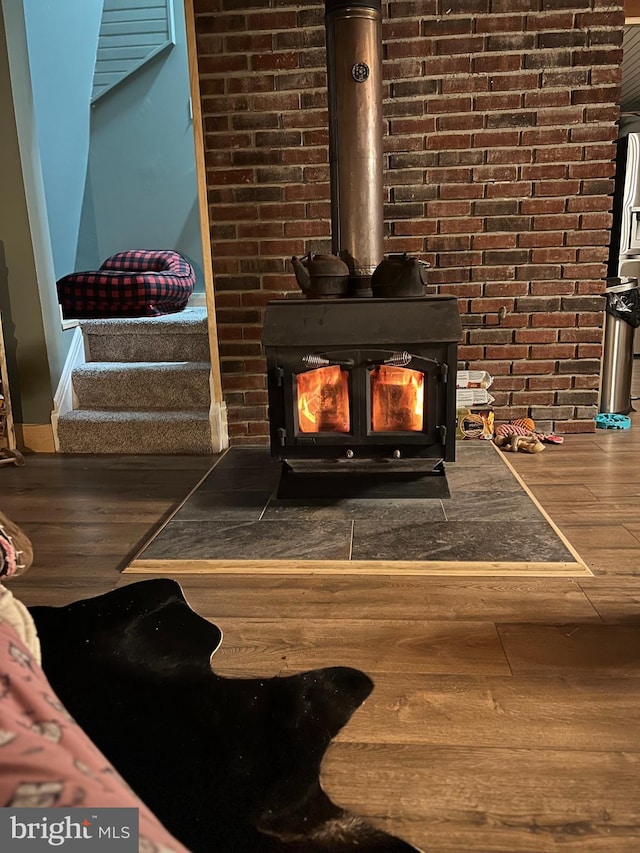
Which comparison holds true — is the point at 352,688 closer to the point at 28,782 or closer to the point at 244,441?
the point at 28,782

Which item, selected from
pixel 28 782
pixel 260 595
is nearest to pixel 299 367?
pixel 260 595

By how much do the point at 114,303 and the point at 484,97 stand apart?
217cm

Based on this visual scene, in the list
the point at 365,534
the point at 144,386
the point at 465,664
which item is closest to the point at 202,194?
the point at 144,386

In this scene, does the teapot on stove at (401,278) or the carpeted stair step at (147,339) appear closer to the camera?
the teapot on stove at (401,278)

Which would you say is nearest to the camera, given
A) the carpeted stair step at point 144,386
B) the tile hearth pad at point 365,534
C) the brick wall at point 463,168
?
the tile hearth pad at point 365,534

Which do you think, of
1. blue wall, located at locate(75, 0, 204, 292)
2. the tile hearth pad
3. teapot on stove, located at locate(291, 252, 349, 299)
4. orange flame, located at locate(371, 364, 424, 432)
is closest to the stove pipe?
teapot on stove, located at locate(291, 252, 349, 299)

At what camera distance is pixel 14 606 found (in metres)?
0.83

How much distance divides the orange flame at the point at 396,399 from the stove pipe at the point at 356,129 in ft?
1.41

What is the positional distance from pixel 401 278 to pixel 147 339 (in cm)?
178

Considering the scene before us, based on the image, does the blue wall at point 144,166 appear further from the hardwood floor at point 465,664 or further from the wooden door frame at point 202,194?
the hardwood floor at point 465,664

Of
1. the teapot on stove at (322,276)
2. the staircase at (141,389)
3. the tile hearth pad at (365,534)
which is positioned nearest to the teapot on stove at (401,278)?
the teapot on stove at (322,276)

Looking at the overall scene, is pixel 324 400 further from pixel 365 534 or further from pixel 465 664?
pixel 465 664

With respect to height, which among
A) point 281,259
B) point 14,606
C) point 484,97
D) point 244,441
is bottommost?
point 244,441

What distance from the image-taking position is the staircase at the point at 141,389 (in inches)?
126
